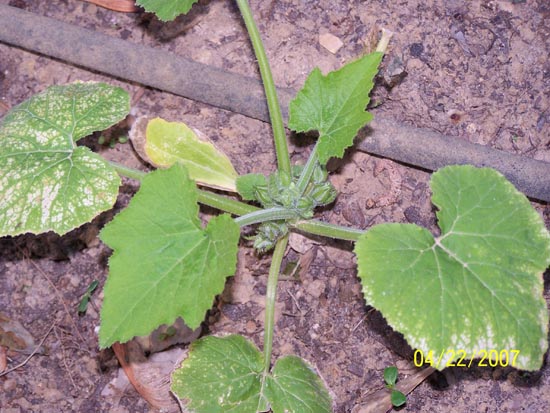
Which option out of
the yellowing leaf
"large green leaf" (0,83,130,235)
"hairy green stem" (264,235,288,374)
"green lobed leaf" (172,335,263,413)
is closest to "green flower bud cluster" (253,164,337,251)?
"hairy green stem" (264,235,288,374)

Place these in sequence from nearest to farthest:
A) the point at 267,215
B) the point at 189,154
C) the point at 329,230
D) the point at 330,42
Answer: the point at 267,215 < the point at 329,230 < the point at 189,154 < the point at 330,42

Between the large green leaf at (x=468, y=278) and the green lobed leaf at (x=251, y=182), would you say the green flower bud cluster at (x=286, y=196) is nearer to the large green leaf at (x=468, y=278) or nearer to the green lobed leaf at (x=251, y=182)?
the green lobed leaf at (x=251, y=182)

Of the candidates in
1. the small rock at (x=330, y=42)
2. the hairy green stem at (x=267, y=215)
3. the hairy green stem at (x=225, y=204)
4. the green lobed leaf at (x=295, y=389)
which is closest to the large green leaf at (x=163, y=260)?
the hairy green stem at (x=267, y=215)

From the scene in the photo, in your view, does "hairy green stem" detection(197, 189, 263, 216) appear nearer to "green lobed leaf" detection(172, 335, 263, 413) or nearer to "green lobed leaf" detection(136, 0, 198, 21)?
"green lobed leaf" detection(172, 335, 263, 413)

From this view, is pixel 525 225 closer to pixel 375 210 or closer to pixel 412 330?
pixel 412 330

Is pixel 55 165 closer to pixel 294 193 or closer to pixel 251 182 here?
pixel 251 182

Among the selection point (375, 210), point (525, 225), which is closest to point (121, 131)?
point (375, 210)

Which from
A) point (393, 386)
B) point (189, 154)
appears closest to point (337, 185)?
point (189, 154)
